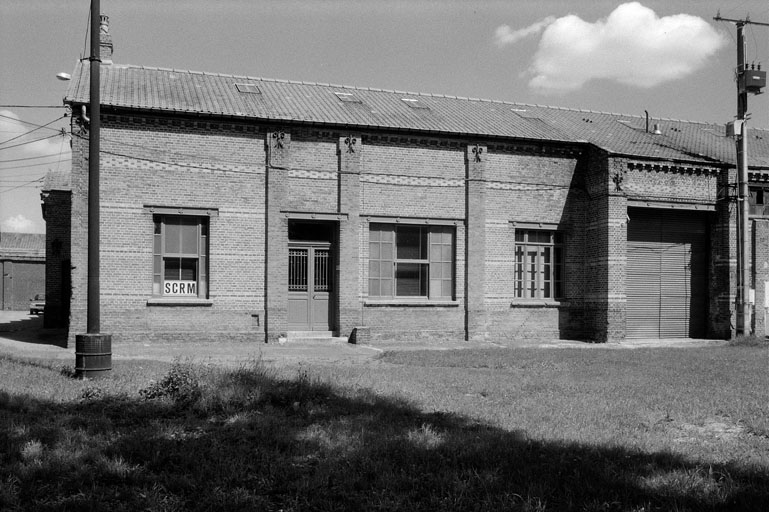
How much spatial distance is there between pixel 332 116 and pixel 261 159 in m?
2.35

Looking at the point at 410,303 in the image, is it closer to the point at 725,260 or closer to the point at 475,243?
the point at 475,243

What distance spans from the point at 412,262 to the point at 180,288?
639 centimetres

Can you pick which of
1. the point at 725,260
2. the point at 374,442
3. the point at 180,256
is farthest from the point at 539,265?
the point at 374,442

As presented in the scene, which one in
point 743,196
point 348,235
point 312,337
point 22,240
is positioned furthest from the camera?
point 22,240

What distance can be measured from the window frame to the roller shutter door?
2038 millimetres

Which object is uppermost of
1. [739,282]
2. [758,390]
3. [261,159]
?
[261,159]

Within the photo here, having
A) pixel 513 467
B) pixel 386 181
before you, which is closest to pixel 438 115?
pixel 386 181

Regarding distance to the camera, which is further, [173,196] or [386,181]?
[386,181]

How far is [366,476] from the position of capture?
5648mm

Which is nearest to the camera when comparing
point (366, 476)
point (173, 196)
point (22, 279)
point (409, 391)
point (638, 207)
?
point (366, 476)

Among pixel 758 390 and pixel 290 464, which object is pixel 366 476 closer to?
pixel 290 464

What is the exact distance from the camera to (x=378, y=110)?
19.8 meters

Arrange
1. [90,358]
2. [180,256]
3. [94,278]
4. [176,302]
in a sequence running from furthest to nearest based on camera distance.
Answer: [180,256] < [176,302] < [94,278] < [90,358]

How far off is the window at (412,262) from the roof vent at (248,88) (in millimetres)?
5485
